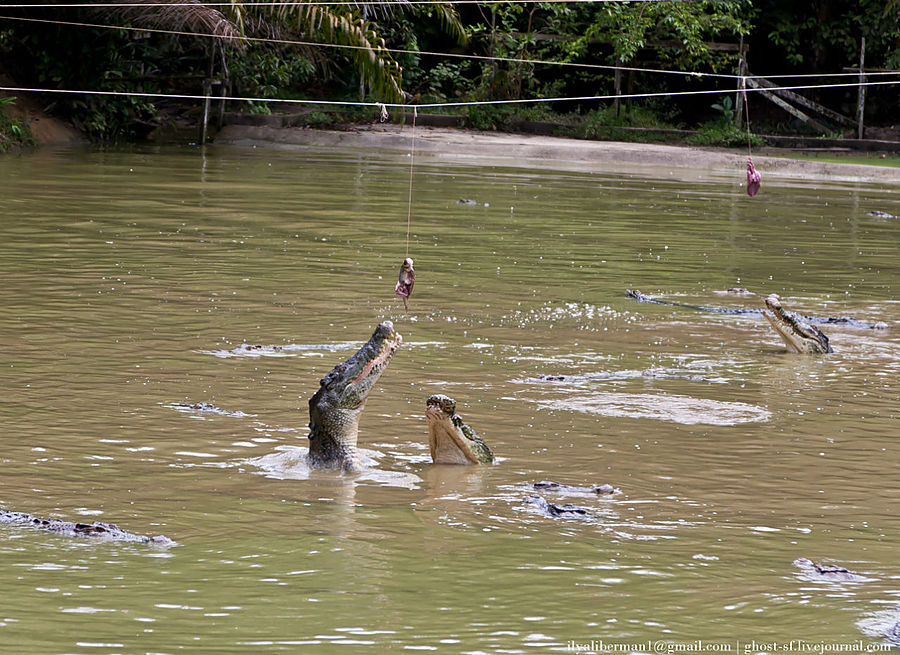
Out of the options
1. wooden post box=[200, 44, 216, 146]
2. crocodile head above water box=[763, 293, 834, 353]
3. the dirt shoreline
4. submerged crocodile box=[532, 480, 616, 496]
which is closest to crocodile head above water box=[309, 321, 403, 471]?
submerged crocodile box=[532, 480, 616, 496]

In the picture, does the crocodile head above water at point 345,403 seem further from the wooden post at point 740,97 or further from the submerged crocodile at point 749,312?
the wooden post at point 740,97

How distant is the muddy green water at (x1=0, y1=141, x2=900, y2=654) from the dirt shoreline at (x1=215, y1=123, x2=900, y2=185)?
9.76 m

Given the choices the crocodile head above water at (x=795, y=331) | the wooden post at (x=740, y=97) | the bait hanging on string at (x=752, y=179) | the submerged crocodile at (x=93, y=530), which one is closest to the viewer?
the submerged crocodile at (x=93, y=530)

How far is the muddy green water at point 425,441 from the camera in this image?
15.1 feet

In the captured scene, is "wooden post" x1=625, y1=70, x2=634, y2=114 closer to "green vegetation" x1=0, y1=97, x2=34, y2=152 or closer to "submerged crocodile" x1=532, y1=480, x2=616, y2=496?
"green vegetation" x1=0, y1=97, x2=34, y2=152

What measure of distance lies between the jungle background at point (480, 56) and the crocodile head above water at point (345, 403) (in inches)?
649

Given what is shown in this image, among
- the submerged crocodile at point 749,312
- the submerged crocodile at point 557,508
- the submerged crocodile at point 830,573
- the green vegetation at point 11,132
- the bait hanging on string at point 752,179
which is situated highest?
the green vegetation at point 11,132

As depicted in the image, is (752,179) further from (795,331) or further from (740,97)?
(740,97)

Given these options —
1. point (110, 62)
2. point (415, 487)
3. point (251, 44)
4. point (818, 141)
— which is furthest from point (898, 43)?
point (415, 487)

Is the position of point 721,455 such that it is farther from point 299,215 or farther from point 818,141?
point 818,141

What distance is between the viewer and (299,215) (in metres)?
16.2

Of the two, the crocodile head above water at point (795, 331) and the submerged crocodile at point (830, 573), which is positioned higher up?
the crocodile head above water at point (795, 331)

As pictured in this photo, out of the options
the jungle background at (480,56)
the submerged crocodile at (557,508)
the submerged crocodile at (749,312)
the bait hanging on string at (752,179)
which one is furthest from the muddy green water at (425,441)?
the jungle background at (480,56)

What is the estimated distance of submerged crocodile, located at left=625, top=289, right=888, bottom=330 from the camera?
10746mm
